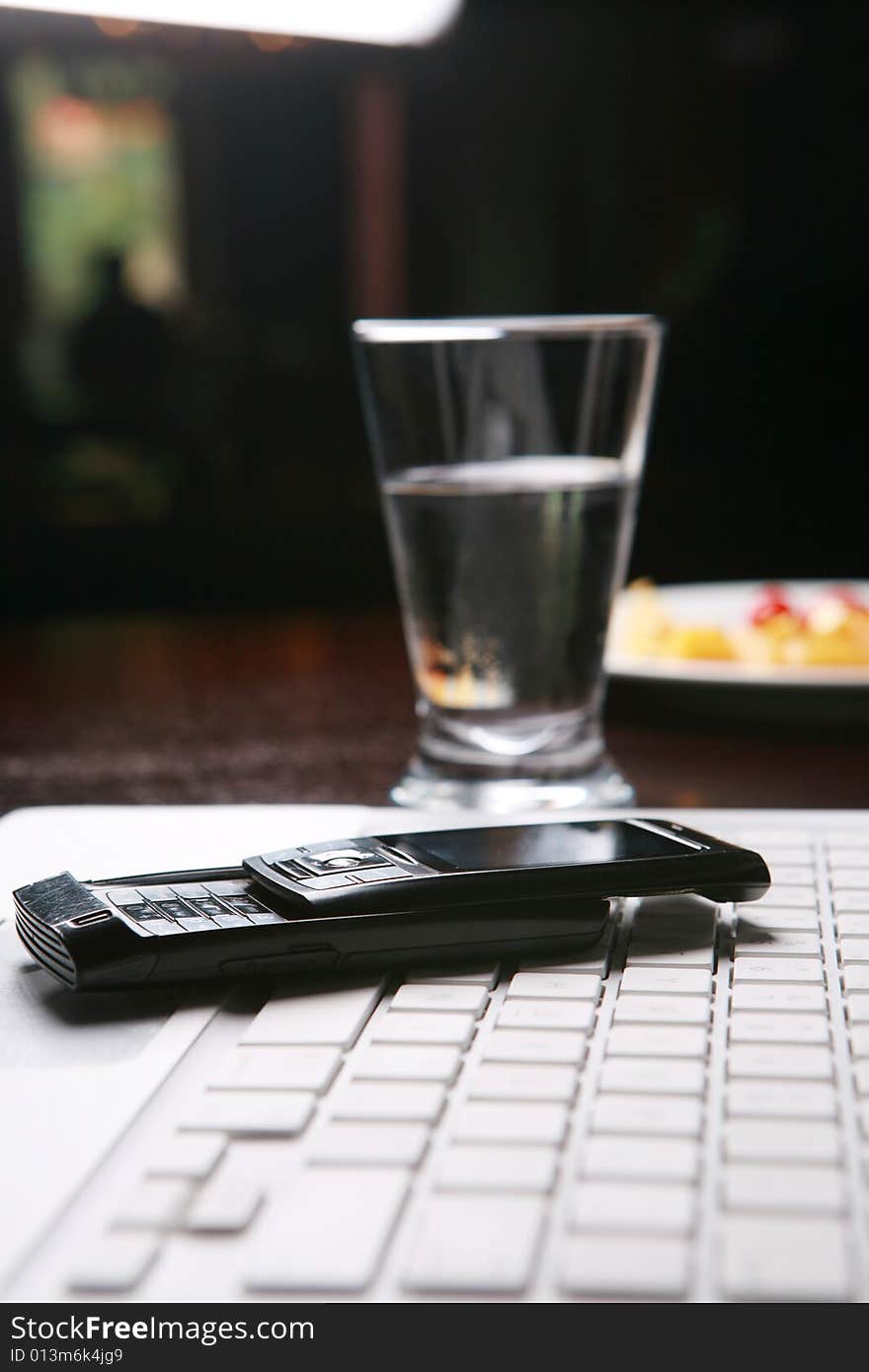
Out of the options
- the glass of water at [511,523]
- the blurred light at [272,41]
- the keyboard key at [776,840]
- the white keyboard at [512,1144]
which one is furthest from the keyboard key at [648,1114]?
the blurred light at [272,41]

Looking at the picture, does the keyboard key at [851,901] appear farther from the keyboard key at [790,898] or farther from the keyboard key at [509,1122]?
the keyboard key at [509,1122]

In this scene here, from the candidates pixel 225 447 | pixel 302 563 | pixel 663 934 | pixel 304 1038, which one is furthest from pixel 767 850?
pixel 225 447

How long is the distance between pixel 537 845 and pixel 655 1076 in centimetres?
13

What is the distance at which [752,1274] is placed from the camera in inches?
9.1

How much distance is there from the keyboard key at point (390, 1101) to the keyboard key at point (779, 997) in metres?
0.09

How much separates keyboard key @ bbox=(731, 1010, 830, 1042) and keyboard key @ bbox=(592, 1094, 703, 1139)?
1.7 inches

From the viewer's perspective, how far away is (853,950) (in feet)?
1.33

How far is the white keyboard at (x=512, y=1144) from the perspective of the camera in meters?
0.23

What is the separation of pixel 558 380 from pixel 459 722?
0.15 meters

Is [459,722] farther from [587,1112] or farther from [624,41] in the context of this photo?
[624,41]

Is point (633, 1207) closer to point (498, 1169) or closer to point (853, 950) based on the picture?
point (498, 1169)

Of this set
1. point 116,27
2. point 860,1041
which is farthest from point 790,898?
point 116,27

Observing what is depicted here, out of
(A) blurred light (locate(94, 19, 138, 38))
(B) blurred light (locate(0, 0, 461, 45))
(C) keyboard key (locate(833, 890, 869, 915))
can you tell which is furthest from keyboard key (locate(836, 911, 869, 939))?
(A) blurred light (locate(94, 19, 138, 38))

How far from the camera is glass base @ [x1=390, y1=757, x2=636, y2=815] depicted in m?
0.62
